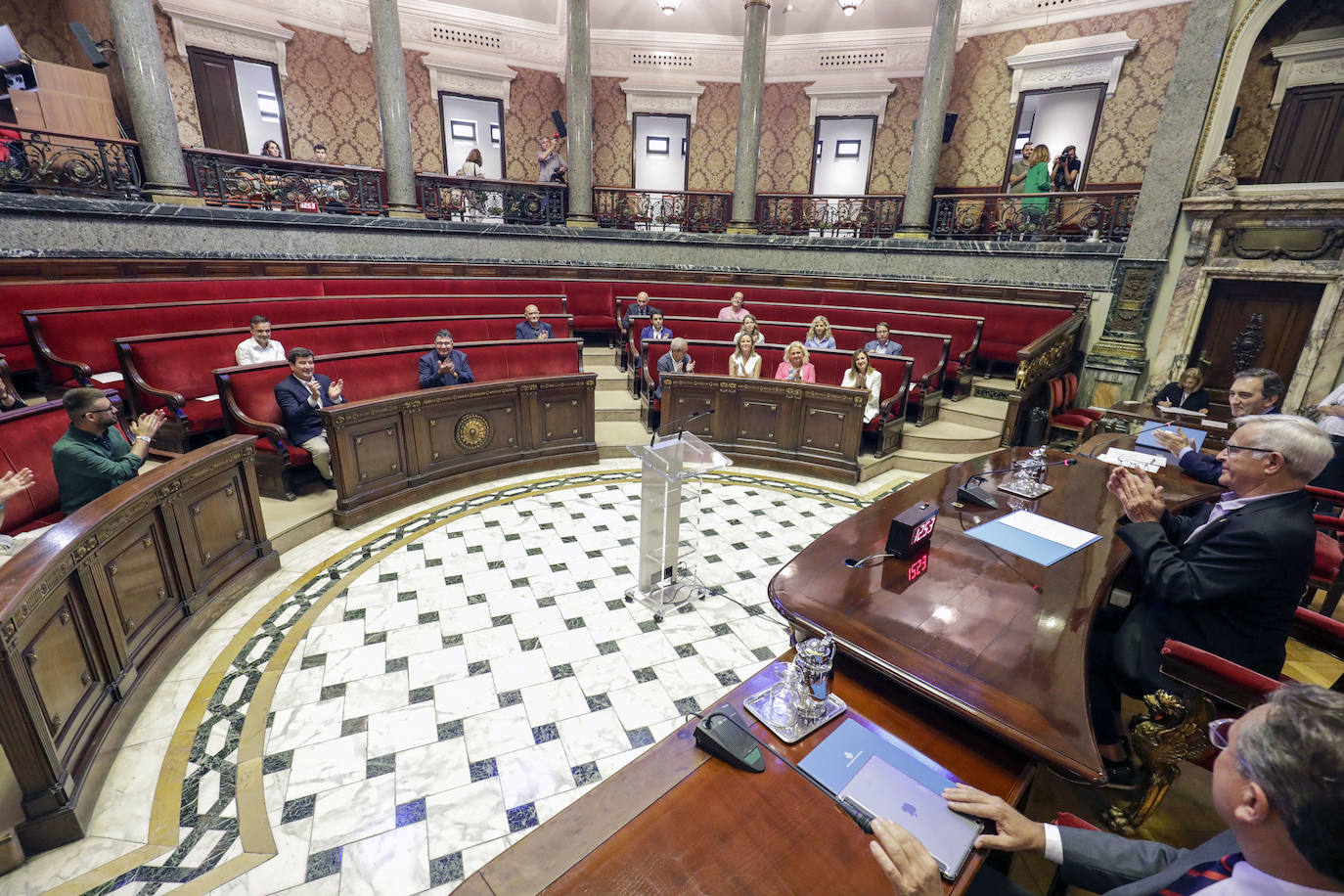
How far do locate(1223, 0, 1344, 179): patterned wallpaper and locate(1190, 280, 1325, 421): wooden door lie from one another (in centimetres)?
208

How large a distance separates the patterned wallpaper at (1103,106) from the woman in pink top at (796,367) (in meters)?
6.50

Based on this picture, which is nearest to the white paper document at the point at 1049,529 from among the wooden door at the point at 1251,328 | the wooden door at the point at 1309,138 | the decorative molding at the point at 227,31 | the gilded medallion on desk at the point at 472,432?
the gilded medallion on desk at the point at 472,432

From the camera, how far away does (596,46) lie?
1105 centimetres

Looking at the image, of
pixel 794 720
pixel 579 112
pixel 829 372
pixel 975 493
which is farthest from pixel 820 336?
pixel 579 112

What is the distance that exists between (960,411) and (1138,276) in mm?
2537

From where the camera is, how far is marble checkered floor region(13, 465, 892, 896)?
1928mm

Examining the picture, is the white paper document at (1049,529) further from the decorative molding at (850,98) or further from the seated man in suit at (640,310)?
the decorative molding at (850,98)

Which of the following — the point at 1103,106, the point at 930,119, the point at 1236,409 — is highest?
the point at 1103,106

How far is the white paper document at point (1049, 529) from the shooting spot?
2262 millimetres

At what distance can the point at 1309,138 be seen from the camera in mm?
6551

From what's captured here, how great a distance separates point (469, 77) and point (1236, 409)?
12.3 m

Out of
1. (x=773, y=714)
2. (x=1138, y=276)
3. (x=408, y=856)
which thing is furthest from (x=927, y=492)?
(x=1138, y=276)

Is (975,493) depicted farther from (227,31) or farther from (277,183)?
(227,31)

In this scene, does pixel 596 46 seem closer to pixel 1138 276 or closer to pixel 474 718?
pixel 1138 276
